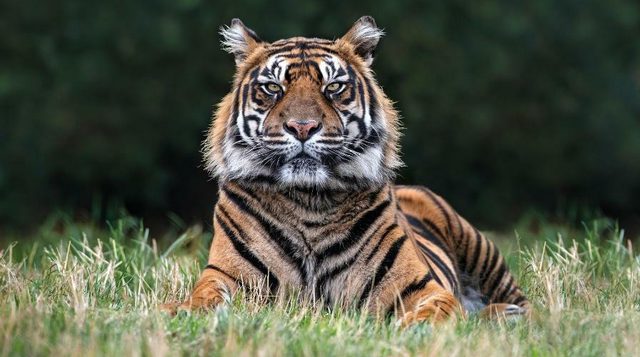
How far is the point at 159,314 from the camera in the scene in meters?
4.19

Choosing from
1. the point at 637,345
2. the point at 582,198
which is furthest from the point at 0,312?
the point at 582,198

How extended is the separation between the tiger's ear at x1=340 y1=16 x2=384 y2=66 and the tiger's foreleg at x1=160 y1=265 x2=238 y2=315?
123 centimetres

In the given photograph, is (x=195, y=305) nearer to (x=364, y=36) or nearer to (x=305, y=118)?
(x=305, y=118)

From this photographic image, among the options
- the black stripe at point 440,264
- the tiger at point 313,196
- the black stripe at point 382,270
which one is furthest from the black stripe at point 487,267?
the black stripe at point 382,270

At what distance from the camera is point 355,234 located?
5203 mm

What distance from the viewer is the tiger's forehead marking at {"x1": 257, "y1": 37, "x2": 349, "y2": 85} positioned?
5.23 meters

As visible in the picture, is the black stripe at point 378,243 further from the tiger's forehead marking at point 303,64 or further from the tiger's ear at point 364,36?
the tiger's ear at point 364,36

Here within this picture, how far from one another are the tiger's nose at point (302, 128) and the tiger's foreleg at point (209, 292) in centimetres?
70

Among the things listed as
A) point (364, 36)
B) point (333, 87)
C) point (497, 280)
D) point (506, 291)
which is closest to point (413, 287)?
point (333, 87)

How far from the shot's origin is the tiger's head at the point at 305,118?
199 inches

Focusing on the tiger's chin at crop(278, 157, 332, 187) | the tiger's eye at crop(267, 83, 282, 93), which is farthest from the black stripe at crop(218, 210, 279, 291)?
the tiger's eye at crop(267, 83, 282, 93)

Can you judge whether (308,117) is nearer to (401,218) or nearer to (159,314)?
(401,218)

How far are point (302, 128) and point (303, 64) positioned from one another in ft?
1.36

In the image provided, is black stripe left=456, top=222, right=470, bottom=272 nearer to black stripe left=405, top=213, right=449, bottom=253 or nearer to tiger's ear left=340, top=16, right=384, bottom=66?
black stripe left=405, top=213, right=449, bottom=253
